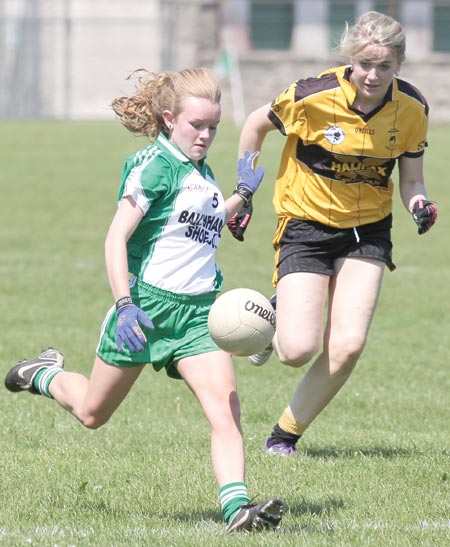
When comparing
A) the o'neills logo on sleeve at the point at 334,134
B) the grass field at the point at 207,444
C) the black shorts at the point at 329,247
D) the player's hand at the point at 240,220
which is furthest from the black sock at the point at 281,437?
the o'neills logo on sleeve at the point at 334,134

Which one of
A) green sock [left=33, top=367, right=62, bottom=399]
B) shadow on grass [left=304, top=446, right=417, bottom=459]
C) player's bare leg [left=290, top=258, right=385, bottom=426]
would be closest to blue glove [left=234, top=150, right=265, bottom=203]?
player's bare leg [left=290, top=258, right=385, bottom=426]

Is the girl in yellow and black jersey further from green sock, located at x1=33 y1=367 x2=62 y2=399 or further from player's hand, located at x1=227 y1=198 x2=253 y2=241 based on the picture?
green sock, located at x1=33 y1=367 x2=62 y2=399

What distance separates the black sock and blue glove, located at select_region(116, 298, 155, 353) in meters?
2.00

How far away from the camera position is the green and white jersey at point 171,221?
557 centimetres

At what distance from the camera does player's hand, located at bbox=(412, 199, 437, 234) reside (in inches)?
267

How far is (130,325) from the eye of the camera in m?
5.21

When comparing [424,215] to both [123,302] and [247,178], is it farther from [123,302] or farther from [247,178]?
[123,302]

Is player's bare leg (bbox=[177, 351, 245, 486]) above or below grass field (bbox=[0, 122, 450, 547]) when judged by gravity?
above

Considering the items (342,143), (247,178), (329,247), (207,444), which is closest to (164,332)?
(247,178)

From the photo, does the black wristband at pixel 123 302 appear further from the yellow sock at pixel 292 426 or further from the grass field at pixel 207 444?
the yellow sock at pixel 292 426

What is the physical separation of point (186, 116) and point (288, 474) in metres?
1.97

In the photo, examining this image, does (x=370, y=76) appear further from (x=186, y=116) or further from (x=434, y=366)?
(x=434, y=366)

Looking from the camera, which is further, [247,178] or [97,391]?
[247,178]

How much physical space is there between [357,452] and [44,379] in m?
1.81
